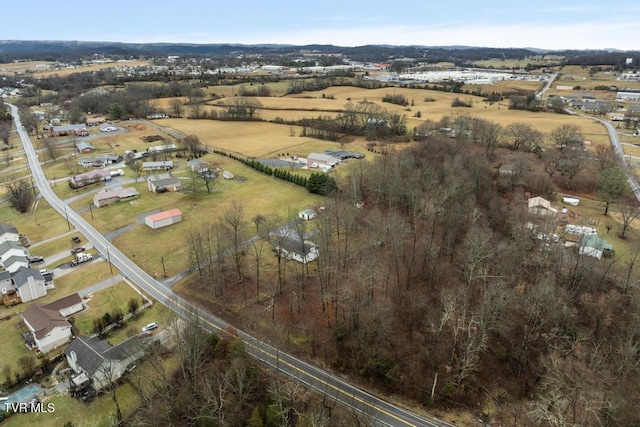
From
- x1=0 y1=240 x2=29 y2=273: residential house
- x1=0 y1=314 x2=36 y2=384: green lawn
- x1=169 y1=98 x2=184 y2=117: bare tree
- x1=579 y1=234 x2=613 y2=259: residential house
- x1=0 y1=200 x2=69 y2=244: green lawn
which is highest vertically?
x1=169 y1=98 x2=184 y2=117: bare tree

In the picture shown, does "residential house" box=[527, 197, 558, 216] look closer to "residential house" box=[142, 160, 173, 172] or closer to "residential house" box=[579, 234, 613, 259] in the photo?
"residential house" box=[579, 234, 613, 259]

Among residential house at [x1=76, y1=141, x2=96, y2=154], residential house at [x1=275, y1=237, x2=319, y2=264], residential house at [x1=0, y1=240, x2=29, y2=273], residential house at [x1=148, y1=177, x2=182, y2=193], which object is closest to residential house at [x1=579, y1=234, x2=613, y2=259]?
residential house at [x1=275, y1=237, x2=319, y2=264]

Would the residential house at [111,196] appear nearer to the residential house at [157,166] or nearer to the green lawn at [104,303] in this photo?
the residential house at [157,166]

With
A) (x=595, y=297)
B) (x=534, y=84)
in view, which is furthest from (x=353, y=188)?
(x=534, y=84)

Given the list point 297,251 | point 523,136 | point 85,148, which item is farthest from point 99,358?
point 523,136

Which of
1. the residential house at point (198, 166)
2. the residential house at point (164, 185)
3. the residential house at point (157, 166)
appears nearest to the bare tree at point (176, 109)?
the residential house at point (198, 166)

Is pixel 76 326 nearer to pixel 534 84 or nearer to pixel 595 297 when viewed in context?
pixel 595 297
